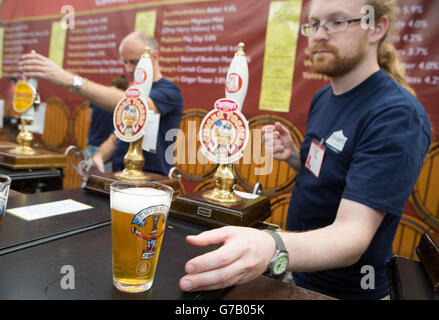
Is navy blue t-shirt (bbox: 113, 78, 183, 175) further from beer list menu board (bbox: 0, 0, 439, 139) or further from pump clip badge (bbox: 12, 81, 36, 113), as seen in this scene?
beer list menu board (bbox: 0, 0, 439, 139)

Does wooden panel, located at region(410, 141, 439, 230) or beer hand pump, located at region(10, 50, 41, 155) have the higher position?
beer hand pump, located at region(10, 50, 41, 155)

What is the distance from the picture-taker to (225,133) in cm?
109

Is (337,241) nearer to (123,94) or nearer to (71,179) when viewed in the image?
(123,94)

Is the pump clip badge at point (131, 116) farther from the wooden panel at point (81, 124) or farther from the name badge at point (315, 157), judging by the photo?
the wooden panel at point (81, 124)

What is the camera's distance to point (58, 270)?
603 millimetres

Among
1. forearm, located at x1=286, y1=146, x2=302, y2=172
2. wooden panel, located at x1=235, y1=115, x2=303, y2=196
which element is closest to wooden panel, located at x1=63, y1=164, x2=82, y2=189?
wooden panel, located at x1=235, y1=115, x2=303, y2=196

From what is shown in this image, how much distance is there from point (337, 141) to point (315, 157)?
0.39ft

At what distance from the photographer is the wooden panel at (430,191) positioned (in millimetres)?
2098

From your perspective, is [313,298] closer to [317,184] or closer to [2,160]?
[317,184]

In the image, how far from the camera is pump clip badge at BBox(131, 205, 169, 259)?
21.2 inches

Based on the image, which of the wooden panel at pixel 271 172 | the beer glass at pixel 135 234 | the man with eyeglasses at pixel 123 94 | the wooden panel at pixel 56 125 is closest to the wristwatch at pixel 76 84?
the man with eyeglasses at pixel 123 94

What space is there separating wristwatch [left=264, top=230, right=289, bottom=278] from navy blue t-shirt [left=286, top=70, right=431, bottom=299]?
42mm

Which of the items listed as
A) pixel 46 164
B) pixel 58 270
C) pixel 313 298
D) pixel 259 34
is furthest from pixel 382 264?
pixel 259 34

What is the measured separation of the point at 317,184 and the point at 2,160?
1.48 m
